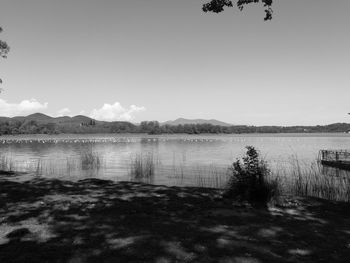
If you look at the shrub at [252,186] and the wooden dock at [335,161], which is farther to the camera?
the wooden dock at [335,161]

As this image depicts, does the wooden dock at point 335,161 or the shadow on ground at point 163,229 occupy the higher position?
the shadow on ground at point 163,229

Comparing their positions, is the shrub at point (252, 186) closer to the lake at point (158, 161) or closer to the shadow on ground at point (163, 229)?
the shadow on ground at point (163, 229)

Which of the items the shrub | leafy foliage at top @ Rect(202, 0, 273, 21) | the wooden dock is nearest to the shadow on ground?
the shrub

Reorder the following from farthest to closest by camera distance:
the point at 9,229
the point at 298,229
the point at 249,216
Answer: the point at 249,216, the point at 298,229, the point at 9,229

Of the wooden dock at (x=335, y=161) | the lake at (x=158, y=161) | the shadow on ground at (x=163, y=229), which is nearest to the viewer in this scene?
the shadow on ground at (x=163, y=229)

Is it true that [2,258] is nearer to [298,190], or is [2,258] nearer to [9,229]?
[9,229]

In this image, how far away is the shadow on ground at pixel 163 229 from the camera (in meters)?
5.04

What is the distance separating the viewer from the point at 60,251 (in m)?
5.11

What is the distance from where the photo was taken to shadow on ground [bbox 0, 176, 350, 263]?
16.5 ft

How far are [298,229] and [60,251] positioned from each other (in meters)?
4.90

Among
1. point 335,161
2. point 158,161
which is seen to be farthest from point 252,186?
point 335,161

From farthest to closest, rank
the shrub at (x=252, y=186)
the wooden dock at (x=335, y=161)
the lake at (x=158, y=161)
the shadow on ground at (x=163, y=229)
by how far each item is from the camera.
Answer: the wooden dock at (x=335, y=161)
the lake at (x=158, y=161)
the shrub at (x=252, y=186)
the shadow on ground at (x=163, y=229)

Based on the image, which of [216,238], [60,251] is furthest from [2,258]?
[216,238]

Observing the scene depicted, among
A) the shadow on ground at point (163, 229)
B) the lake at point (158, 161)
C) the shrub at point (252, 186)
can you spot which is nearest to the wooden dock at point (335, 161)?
the lake at point (158, 161)
